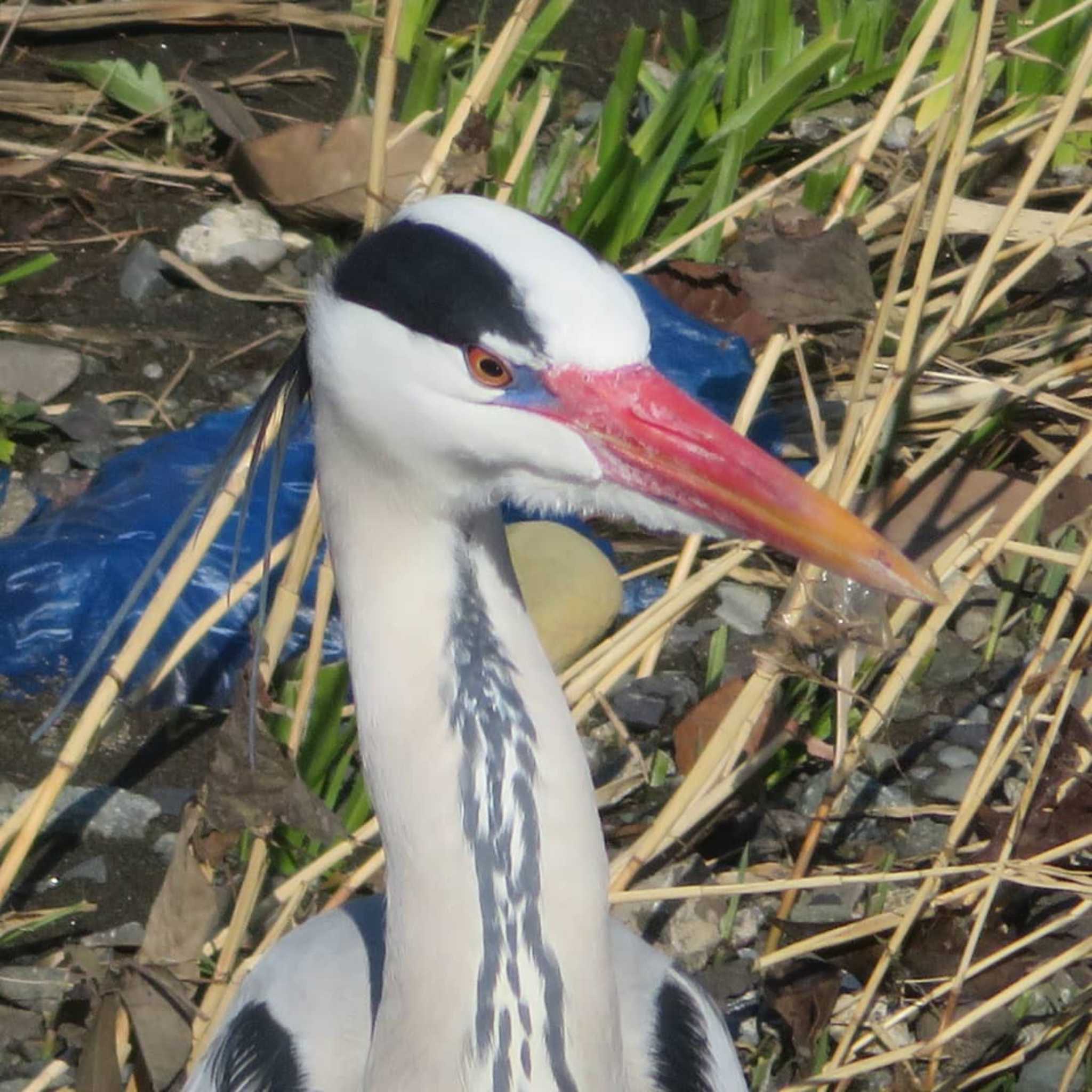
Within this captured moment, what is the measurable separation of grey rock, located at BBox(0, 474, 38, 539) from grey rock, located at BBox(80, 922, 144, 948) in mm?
812

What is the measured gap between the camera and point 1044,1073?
88.8 inches

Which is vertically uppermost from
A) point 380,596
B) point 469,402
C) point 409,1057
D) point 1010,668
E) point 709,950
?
point 469,402

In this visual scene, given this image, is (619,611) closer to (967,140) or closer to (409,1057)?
(967,140)

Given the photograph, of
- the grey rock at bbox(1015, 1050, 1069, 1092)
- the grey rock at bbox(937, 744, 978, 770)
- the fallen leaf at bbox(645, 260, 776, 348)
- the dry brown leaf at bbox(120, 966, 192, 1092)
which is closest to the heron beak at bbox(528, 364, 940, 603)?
the dry brown leaf at bbox(120, 966, 192, 1092)

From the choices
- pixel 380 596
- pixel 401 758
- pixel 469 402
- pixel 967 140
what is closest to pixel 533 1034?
pixel 401 758

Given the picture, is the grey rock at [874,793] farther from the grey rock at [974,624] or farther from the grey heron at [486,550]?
the grey heron at [486,550]

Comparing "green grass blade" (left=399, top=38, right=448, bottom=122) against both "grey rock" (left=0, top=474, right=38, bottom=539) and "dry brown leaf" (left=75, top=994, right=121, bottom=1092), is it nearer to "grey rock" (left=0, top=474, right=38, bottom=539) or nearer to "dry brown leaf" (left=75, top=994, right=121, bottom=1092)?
"grey rock" (left=0, top=474, right=38, bottom=539)

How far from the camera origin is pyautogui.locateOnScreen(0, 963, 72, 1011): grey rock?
2301 millimetres

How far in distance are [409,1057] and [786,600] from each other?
77 cm

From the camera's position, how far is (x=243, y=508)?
5.50 ft

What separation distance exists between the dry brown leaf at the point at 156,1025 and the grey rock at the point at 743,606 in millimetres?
1216

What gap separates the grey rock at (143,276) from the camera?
3336 mm

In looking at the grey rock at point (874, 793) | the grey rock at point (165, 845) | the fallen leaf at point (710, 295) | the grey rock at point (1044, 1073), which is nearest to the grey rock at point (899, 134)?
the fallen leaf at point (710, 295)

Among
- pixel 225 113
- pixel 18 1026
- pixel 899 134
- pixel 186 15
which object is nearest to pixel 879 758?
pixel 18 1026
